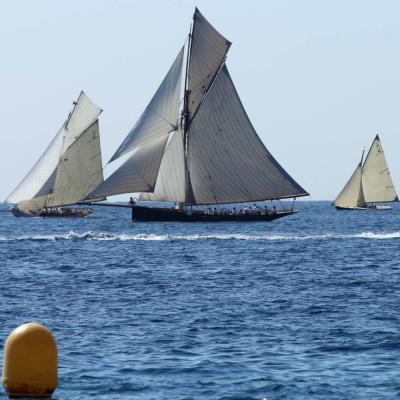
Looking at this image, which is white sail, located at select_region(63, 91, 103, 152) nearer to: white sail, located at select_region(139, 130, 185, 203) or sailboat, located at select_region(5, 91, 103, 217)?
sailboat, located at select_region(5, 91, 103, 217)

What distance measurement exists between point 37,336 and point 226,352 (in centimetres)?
1591

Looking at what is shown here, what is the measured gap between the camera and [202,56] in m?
93.0

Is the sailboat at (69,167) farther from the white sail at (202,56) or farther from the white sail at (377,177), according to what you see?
the white sail at (377,177)

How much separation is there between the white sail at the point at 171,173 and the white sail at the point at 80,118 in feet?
112

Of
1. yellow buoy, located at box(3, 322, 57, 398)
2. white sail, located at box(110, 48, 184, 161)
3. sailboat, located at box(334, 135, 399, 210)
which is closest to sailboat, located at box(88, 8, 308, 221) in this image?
white sail, located at box(110, 48, 184, 161)

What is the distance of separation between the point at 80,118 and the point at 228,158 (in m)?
40.0

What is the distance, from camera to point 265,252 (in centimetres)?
6109

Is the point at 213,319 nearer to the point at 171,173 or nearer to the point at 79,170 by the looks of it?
the point at 171,173

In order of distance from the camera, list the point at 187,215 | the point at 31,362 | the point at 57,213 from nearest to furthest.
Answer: the point at 31,362, the point at 187,215, the point at 57,213

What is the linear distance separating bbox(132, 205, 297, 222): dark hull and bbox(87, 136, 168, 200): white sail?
6.58 m

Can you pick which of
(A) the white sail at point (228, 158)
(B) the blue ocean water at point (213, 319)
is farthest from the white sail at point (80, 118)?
(B) the blue ocean water at point (213, 319)

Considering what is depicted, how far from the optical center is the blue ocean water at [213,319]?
18594 mm

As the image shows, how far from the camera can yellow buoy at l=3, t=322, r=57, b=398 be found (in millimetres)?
6496

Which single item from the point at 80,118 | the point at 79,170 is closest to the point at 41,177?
the point at 79,170
